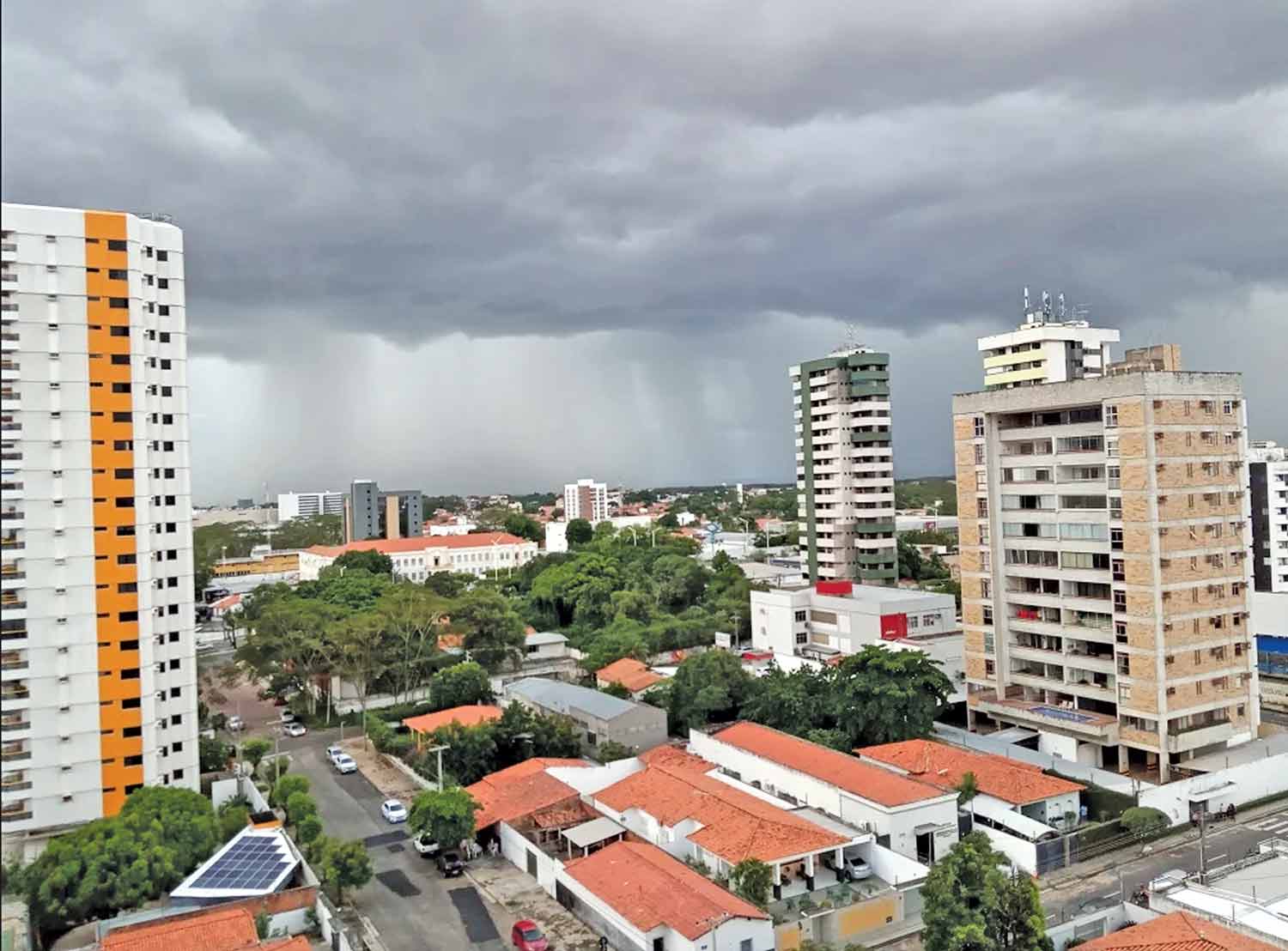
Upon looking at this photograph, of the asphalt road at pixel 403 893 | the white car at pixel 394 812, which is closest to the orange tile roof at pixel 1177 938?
the asphalt road at pixel 403 893

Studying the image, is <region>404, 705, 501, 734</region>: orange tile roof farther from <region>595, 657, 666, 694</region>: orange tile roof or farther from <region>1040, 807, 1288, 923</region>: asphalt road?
<region>1040, 807, 1288, 923</region>: asphalt road

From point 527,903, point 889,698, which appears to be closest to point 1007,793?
point 889,698

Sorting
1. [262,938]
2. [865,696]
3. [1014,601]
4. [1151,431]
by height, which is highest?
[1151,431]

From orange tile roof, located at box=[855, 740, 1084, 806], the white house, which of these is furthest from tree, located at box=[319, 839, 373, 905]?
orange tile roof, located at box=[855, 740, 1084, 806]

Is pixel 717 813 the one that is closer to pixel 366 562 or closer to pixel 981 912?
pixel 981 912

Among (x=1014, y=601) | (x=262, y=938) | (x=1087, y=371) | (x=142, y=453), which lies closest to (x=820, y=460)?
(x=1087, y=371)

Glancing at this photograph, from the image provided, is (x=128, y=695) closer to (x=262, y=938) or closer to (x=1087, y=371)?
(x=262, y=938)

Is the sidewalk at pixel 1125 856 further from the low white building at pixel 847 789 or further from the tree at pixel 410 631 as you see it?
the tree at pixel 410 631
